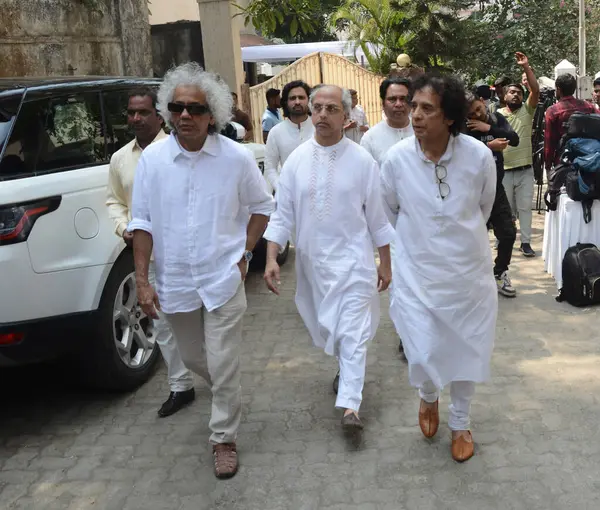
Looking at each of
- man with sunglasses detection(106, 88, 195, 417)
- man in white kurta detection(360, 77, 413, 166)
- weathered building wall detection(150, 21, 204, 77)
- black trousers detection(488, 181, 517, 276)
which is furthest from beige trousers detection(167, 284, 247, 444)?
weathered building wall detection(150, 21, 204, 77)

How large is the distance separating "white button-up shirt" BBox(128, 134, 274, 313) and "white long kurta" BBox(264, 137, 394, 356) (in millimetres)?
630

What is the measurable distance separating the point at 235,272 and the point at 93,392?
→ 170cm

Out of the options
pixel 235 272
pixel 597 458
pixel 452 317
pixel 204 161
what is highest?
pixel 204 161

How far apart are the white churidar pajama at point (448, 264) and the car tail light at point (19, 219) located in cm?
178

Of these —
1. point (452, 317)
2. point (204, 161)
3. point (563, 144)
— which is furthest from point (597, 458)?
point (563, 144)

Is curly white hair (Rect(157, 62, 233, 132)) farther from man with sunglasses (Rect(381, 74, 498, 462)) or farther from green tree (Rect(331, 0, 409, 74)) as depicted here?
green tree (Rect(331, 0, 409, 74))

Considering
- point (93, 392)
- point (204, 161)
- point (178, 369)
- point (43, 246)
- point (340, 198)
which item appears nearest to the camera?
point (204, 161)

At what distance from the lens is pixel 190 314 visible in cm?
375

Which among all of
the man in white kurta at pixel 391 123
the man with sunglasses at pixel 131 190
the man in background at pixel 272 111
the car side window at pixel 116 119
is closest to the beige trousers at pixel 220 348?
the man with sunglasses at pixel 131 190

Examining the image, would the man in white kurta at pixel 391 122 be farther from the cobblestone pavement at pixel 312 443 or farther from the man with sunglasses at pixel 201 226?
the man with sunglasses at pixel 201 226

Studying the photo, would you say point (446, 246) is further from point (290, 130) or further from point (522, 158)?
point (522, 158)

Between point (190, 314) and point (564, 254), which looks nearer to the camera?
point (190, 314)

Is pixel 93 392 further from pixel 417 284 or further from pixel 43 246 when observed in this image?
pixel 417 284

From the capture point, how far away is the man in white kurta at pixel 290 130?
20.2 ft
